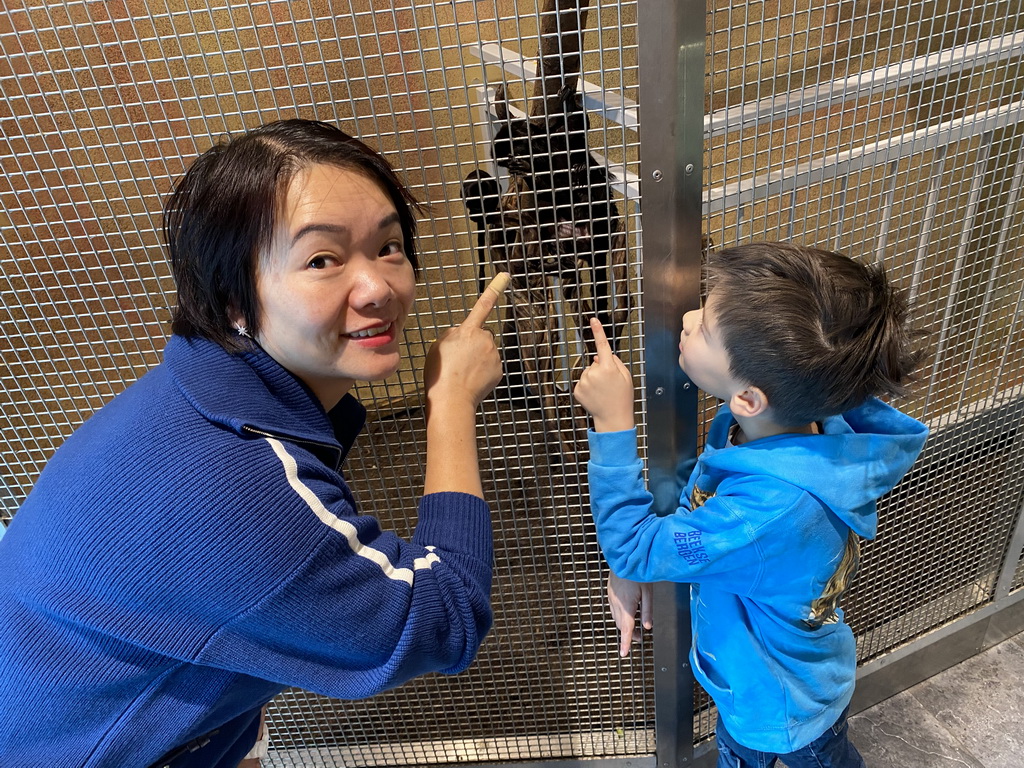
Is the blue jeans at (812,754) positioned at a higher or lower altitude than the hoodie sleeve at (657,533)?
lower

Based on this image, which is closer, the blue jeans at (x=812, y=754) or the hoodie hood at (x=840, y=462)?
the hoodie hood at (x=840, y=462)

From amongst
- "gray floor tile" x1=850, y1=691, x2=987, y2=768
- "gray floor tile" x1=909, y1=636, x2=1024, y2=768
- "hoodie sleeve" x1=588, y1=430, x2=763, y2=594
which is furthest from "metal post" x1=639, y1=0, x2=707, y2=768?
"gray floor tile" x1=909, y1=636, x2=1024, y2=768

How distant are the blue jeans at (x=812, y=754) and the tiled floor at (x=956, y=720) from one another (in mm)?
434

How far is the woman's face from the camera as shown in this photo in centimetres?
67

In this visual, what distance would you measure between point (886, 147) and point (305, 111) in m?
0.76

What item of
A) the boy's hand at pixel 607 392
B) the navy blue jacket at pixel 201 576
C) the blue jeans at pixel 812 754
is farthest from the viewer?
the blue jeans at pixel 812 754

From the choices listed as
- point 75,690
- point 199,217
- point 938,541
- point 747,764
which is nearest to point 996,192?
point 938,541

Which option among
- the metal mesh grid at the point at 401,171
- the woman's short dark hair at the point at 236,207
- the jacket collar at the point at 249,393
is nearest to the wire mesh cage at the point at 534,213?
the metal mesh grid at the point at 401,171

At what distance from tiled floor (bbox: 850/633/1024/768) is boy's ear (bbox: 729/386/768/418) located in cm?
101

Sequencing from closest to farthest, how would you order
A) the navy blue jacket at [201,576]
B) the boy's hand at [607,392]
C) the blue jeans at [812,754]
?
the navy blue jacket at [201,576]
the boy's hand at [607,392]
the blue jeans at [812,754]

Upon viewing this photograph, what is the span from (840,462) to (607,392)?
27 centimetres

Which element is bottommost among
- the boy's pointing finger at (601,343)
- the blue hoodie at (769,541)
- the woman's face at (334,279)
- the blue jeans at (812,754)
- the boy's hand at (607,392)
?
the blue jeans at (812,754)

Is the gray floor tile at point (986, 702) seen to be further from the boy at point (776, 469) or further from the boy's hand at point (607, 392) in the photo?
the boy's hand at point (607, 392)

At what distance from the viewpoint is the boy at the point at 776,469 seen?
0.75 metres
